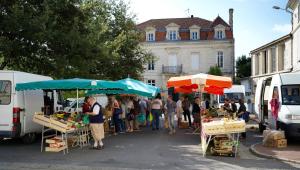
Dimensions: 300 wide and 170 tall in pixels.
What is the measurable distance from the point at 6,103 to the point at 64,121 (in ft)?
6.87

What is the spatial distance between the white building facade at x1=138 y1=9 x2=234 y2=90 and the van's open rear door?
152 ft

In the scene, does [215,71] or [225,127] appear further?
[215,71]

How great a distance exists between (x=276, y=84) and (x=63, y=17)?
444 inches

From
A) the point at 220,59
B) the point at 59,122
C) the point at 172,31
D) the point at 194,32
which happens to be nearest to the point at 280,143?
the point at 59,122

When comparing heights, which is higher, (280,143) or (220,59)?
(220,59)

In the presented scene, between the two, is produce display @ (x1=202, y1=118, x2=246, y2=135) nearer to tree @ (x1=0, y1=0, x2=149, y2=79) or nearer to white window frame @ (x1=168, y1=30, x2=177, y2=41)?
tree @ (x1=0, y1=0, x2=149, y2=79)

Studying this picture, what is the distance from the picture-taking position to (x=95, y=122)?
1436cm

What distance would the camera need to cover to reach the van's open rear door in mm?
14469

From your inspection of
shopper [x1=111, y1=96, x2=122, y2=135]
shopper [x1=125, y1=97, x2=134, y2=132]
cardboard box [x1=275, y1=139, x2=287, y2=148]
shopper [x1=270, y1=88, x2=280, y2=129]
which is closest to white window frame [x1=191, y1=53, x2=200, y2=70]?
shopper [x1=125, y1=97, x2=134, y2=132]

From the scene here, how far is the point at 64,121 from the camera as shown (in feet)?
46.6

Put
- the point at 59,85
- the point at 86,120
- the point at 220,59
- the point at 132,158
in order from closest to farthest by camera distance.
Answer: the point at 132,158, the point at 59,85, the point at 86,120, the point at 220,59

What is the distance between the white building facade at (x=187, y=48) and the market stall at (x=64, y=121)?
45457mm

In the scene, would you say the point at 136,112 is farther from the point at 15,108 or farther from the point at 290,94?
the point at 15,108

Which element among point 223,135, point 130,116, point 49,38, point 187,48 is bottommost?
point 223,135
